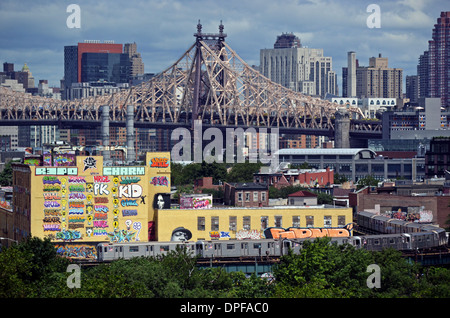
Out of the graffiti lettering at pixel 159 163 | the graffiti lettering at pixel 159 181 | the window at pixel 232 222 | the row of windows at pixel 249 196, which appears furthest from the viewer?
the row of windows at pixel 249 196

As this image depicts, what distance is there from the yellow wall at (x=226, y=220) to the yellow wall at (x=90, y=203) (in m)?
1.27

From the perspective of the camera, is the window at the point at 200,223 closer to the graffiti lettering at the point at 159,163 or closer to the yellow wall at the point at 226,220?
the yellow wall at the point at 226,220

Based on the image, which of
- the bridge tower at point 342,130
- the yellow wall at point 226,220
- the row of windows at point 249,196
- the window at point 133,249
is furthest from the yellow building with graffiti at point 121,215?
the bridge tower at point 342,130

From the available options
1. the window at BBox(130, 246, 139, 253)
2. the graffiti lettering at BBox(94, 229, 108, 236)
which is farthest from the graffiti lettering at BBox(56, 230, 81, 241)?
the window at BBox(130, 246, 139, 253)

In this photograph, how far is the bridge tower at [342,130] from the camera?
17751cm

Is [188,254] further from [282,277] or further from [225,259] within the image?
[282,277]

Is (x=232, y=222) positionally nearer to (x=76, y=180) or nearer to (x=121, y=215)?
(x=121, y=215)

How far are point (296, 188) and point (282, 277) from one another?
48.0 meters

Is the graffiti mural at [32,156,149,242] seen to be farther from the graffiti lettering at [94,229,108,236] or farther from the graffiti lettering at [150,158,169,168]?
the graffiti lettering at [150,158,169,168]

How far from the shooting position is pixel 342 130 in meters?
180

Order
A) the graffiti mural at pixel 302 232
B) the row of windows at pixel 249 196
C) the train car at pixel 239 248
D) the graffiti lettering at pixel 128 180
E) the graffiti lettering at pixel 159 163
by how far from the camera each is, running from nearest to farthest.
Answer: the train car at pixel 239 248
the graffiti mural at pixel 302 232
the graffiti lettering at pixel 128 180
the graffiti lettering at pixel 159 163
the row of windows at pixel 249 196

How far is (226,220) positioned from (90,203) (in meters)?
7.00

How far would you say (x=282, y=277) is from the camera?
51.3 m
